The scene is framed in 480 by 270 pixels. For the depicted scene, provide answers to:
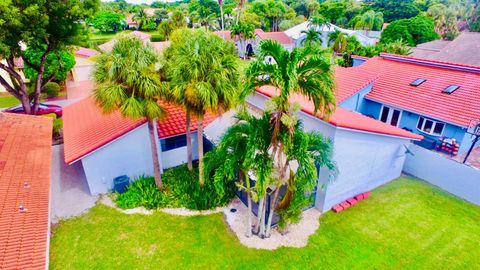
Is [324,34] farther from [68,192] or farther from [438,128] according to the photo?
[68,192]

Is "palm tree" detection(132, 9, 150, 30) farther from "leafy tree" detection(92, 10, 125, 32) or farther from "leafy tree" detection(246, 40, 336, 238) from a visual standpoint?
"leafy tree" detection(246, 40, 336, 238)

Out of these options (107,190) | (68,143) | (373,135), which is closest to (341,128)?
(373,135)


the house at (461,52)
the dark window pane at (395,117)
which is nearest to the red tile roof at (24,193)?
the dark window pane at (395,117)

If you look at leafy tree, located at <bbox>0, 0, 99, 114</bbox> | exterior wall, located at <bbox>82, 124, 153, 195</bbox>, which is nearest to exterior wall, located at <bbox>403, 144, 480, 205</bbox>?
exterior wall, located at <bbox>82, 124, 153, 195</bbox>

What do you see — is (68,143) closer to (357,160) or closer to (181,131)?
(181,131)

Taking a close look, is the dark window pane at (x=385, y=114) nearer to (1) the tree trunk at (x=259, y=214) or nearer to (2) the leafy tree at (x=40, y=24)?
(1) the tree trunk at (x=259, y=214)

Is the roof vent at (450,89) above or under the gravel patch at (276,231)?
above
